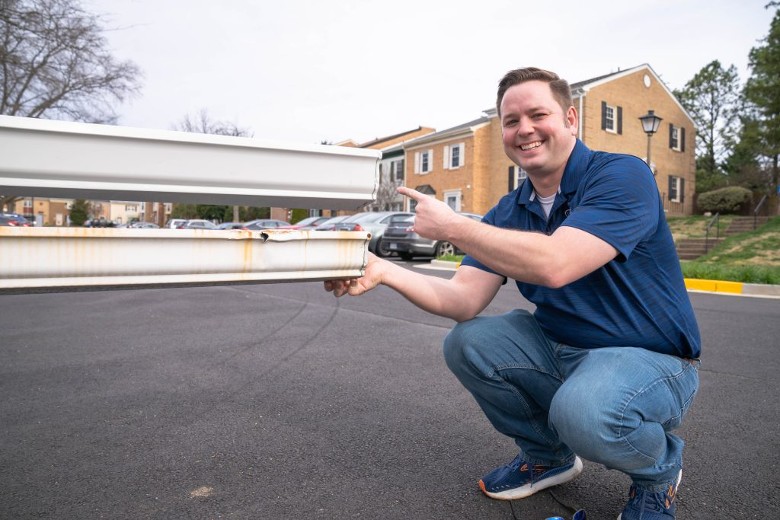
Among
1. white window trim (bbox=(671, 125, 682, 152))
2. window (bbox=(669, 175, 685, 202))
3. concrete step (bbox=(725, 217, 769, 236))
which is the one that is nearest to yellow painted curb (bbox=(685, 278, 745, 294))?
concrete step (bbox=(725, 217, 769, 236))

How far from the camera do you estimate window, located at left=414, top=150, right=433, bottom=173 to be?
32125mm

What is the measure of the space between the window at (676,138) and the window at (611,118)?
459 centimetres

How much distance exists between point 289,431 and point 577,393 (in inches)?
61.8

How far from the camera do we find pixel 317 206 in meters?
1.83

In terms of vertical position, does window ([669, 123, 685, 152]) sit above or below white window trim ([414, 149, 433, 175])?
above

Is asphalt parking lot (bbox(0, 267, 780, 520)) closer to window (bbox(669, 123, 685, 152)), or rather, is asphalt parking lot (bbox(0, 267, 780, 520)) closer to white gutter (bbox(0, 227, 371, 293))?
white gutter (bbox(0, 227, 371, 293))

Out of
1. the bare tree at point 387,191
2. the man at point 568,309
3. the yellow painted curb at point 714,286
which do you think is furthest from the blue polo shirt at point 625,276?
the bare tree at point 387,191

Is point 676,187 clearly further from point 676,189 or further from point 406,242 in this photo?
point 406,242

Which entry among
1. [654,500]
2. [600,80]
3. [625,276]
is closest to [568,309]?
[625,276]

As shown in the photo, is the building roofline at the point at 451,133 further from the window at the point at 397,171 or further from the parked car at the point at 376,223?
A: the parked car at the point at 376,223

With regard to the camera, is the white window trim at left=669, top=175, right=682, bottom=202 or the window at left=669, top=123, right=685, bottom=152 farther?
the window at left=669, top=123, right=685, bottom=152

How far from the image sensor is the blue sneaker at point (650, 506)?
1815 mm

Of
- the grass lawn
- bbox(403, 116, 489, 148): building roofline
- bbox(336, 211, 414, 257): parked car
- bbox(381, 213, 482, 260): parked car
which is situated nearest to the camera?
the grass lawn

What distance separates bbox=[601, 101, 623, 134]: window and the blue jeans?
85.0 feet
